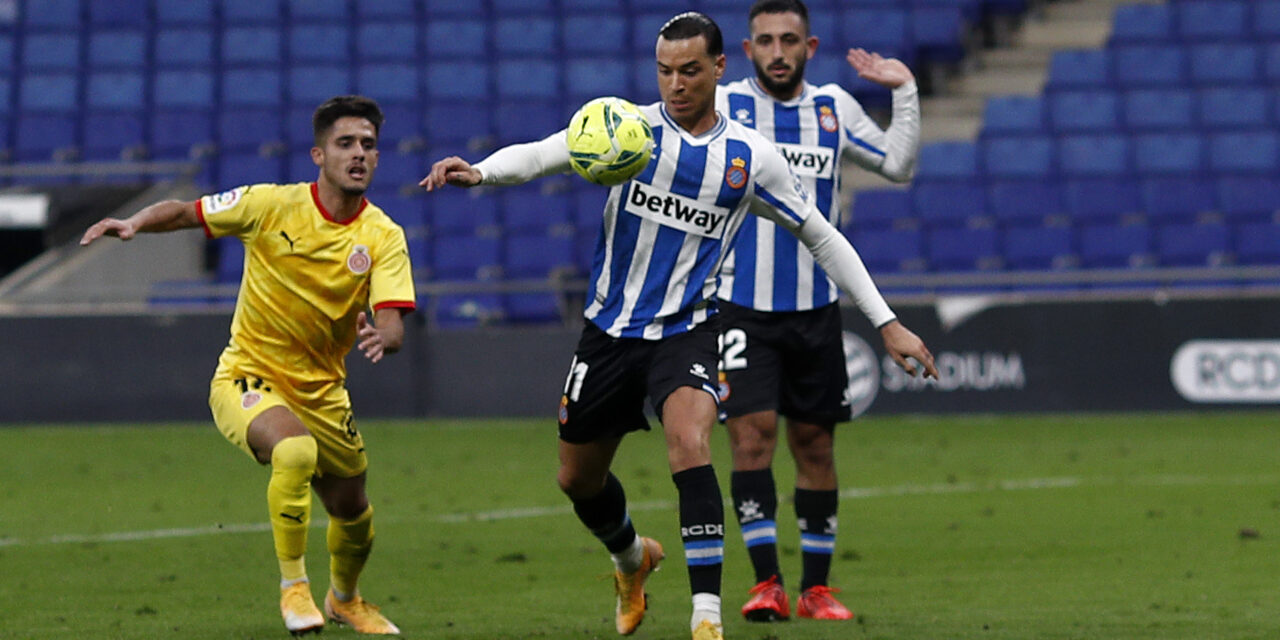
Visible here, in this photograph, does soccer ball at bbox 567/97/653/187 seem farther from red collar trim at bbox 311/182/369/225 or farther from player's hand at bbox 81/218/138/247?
player's hand at bbox 81/218/138/247

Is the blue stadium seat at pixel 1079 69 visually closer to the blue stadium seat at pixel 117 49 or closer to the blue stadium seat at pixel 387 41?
the blue stadium seat at pixel 387 41

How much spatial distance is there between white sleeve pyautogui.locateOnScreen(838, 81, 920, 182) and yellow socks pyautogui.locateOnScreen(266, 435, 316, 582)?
2625mm

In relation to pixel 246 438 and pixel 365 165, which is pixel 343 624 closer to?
pixel 246 438

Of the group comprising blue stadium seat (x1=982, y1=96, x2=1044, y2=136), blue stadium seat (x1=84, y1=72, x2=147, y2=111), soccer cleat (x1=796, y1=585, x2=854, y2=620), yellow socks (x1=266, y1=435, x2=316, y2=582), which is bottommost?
soccer cleat (x1=796, y1=585, x2=854, y2=620)

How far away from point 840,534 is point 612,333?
3.76 metres

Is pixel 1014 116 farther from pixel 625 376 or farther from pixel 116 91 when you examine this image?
pixel 625 376

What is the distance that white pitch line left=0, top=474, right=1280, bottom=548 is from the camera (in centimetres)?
948

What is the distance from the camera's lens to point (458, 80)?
2228 cm

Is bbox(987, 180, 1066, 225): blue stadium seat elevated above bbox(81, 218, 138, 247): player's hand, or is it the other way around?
bbox(987, 180, 1066, 225): blue stadium seat

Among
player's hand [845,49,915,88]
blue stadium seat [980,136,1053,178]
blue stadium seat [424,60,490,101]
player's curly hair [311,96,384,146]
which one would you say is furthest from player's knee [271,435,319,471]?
blue stadium seat [424,60,490,101]

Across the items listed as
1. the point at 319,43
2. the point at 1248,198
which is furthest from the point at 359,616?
the point at 319,43

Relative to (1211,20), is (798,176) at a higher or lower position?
lower

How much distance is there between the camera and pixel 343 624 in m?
6.71

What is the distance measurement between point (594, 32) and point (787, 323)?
16.0m
